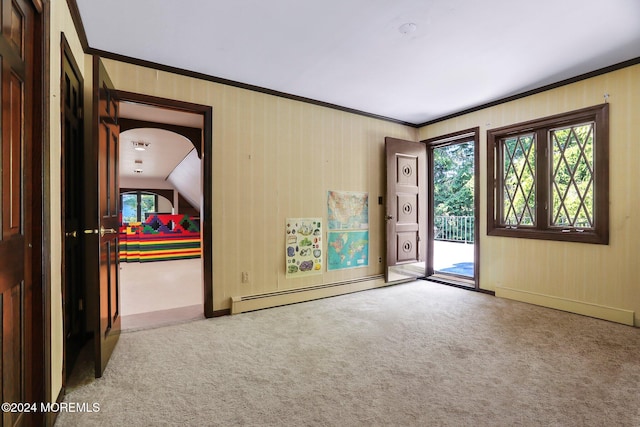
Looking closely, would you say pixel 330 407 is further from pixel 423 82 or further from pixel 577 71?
pixel 577 71

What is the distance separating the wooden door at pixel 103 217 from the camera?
78.4 inches

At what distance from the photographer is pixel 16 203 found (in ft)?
4.19

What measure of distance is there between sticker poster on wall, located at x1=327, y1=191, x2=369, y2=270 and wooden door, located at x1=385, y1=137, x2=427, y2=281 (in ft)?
1.12

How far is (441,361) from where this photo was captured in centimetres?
219

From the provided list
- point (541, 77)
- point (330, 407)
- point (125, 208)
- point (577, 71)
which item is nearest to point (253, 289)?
point (330, 407)

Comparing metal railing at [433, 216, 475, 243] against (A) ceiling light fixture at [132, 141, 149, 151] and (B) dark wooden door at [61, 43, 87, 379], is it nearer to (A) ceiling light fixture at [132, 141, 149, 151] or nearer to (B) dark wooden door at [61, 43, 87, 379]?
(A) ceiling light fixture at [132, 141, 149, 151]

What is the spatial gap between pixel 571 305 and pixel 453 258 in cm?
334

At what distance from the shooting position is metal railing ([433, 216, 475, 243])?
24.9 ft

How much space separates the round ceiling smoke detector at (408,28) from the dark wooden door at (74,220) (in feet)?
7.85

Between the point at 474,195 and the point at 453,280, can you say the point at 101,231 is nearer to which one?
the point at 474,195

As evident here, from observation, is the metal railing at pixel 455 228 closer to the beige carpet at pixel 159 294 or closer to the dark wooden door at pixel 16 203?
the beige carpet at pixel 159 294

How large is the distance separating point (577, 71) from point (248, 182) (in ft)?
11.5

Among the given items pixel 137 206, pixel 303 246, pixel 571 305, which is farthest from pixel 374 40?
pixel 137 206

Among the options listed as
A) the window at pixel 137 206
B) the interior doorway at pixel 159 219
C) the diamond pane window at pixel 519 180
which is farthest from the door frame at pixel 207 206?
the window at pixel 137 206
